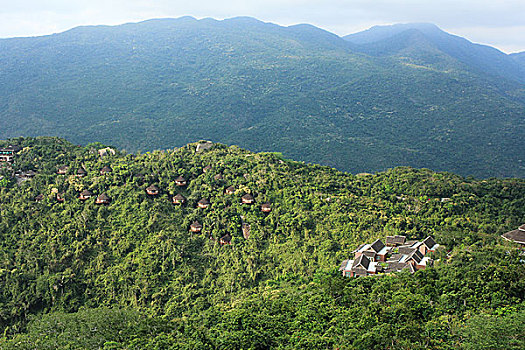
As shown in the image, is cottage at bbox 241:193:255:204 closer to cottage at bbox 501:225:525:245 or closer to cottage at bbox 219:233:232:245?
cottage at bbox 219:233:232:245

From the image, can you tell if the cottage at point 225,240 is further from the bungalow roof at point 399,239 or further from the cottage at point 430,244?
the cottage at point 430,244

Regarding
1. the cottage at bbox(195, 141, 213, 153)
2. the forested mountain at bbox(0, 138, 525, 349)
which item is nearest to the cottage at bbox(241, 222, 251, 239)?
the forested mountain at bbox(0, 138, 525, 349)

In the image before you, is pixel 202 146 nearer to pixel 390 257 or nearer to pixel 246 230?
pixel 246 230

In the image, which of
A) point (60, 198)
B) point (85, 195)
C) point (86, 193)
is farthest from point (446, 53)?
point (60, 198)

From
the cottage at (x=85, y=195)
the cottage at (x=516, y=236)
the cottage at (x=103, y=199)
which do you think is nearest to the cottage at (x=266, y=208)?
the cottage at (x=103, y=199)

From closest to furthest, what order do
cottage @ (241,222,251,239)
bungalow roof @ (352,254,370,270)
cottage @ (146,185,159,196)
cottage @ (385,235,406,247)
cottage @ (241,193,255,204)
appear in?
1. bungalow roof @ (352,254,370,270)
2. cottage @ (385,235,406,247)
3. cottage @ (241,222,251,239)
4. cottage @ (241,193,255,204)
5. cottage @ (146,185,159,196)

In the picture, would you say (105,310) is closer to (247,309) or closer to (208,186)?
(247,309)
